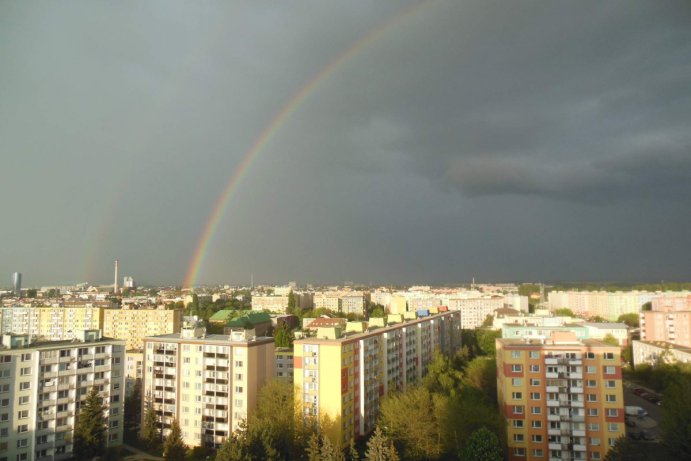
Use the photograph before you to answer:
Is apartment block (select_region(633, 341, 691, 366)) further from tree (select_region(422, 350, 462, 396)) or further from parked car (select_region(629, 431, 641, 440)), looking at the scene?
tree (select_region(422, 350, 462, 396))

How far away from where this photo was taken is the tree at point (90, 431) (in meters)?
19.1

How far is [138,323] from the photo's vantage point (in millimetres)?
43219

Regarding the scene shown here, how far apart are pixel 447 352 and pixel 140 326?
26.4m

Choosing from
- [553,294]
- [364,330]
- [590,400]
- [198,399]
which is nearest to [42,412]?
[198,399]

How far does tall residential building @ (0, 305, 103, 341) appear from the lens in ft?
147

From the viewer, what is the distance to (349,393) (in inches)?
755

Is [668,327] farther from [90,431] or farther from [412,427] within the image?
[90,431]

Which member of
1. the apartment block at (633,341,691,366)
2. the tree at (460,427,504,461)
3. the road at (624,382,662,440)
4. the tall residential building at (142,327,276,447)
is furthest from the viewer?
the apartment block at (633,341,691,366)

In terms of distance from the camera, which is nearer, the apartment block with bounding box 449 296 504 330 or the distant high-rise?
the apartment block with bounding box 449 296 504 330

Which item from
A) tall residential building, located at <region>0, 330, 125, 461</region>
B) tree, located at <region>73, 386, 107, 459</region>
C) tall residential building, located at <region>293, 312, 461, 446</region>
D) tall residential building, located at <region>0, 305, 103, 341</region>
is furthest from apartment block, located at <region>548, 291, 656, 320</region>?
tree, located at <region>73, 386, 107, 459</region>

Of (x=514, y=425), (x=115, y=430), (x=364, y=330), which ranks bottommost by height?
(x=115, y=430)

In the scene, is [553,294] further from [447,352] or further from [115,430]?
[115,430]

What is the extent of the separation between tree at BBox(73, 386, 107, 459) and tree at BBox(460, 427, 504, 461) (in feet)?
46.0

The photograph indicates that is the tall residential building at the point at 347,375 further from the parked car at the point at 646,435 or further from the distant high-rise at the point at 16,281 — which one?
the distant high-rise at the point at 16,281
